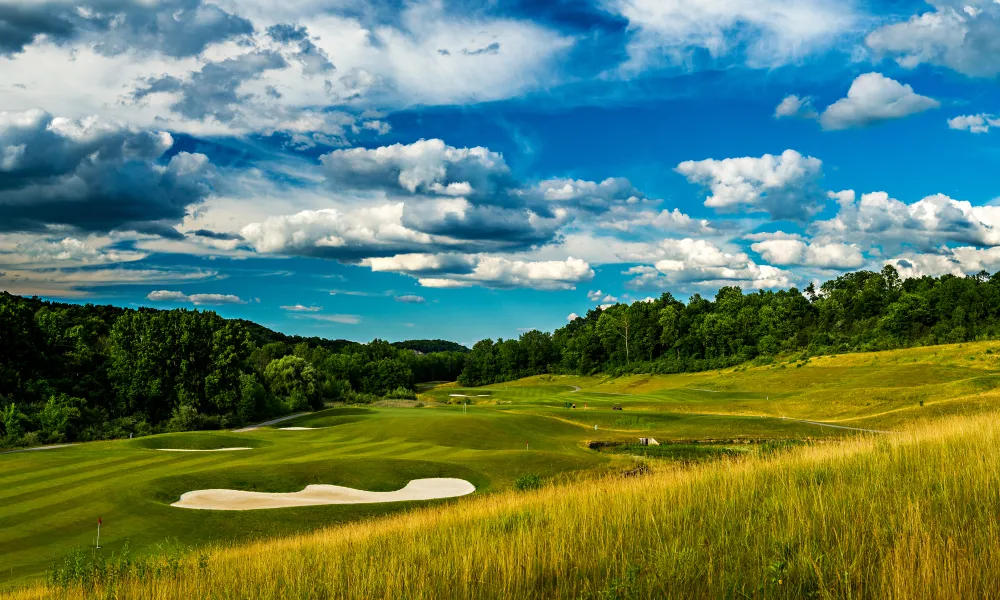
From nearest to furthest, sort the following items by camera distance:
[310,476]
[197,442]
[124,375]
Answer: [310,476], [197,442], [124,375]

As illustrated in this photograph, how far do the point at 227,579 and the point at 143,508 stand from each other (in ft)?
52.1

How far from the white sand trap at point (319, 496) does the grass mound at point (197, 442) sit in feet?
49.7

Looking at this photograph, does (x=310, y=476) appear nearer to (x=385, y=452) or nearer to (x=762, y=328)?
(x=385, y=452)

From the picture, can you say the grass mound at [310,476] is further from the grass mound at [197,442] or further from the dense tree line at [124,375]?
the dense tree line at [124,375]

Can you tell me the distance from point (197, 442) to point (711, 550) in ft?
130

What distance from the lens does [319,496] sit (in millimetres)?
24156

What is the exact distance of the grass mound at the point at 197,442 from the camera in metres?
36.2

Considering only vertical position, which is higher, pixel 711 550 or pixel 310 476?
pixel 711 550

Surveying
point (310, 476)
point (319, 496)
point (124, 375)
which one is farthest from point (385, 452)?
point (124, 375)

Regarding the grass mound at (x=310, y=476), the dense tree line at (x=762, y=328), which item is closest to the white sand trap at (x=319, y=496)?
the grass mound at (x=310, y=476)

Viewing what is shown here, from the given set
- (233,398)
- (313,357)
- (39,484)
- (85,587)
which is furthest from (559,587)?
(313,357)

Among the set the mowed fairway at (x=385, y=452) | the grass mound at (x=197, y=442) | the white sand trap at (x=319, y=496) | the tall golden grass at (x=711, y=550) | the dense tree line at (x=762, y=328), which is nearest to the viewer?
the tall golden grass at (x=711, y=550)

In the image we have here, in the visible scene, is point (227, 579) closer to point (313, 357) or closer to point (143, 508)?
point (143, 508)

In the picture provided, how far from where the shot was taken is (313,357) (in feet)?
457
